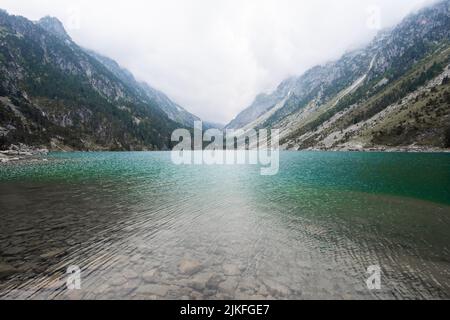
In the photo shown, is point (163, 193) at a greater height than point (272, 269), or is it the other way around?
point (163, 193)

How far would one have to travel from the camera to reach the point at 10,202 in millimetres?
32188

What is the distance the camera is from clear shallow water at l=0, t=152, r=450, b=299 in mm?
13484

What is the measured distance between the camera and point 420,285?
13688mm

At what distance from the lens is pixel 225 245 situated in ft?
64.8

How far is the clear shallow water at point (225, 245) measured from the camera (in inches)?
531

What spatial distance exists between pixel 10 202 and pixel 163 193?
18.7 meters

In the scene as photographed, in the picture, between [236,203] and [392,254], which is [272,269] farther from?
[236,203]

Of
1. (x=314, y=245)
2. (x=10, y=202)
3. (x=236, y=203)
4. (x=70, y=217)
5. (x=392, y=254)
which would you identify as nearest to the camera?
(x=392, y=254)

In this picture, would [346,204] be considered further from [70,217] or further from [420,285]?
[70,217]

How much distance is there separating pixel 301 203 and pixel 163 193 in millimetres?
20012
